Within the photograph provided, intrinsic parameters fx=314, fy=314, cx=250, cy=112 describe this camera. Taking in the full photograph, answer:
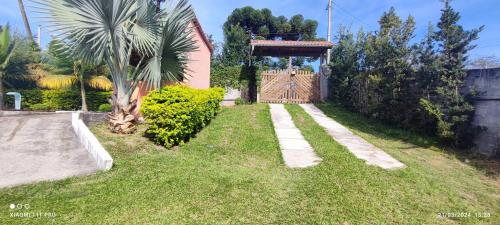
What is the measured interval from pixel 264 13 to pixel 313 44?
21816mm

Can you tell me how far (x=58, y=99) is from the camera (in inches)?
549

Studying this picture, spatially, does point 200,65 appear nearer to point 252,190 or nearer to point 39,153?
point 39,153

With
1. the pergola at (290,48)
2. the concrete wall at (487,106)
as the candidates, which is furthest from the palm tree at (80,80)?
the concrete wall at (487,106)

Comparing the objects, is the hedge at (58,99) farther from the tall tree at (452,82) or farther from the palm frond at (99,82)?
the tall tree at (452,82)

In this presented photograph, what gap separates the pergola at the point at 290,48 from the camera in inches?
640

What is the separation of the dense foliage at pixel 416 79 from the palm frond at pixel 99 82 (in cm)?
1072

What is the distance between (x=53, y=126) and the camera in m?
8.83

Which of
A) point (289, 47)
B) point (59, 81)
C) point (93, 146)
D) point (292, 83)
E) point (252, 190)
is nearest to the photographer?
point (252, 190)

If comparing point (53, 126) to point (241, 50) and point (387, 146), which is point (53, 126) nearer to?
point (387, 146)

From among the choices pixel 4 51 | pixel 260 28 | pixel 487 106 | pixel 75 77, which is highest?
pixel 260 28

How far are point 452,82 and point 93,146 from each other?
8.60 m

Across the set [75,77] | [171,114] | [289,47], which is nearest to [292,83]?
[289,47]

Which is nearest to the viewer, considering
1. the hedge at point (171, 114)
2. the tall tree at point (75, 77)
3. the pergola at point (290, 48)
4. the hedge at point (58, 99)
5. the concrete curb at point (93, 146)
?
the concrete curb at point (93, 146)

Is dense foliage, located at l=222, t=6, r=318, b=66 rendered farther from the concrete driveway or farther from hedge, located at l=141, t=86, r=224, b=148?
hedge, located at l=141, t=86, r=224, b=148
